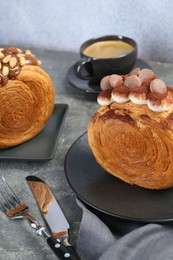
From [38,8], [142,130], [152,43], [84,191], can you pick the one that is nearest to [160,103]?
[142,130]

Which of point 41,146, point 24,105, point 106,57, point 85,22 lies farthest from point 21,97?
point 85,22

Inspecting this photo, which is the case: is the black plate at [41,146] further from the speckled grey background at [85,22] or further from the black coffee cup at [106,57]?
the speckled grey background at [85,22]

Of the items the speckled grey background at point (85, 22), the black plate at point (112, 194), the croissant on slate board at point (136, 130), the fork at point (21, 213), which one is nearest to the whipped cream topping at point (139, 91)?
the croissant on slate board at point (136, 130)

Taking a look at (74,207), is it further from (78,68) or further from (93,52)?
(93,52)

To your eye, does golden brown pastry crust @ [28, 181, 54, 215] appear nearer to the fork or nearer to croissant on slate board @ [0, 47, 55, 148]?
the fork

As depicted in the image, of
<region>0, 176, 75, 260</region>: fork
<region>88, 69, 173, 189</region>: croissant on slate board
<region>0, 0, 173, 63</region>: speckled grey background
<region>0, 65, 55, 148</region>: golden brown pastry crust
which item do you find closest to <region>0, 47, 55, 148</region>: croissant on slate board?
<region>0, 65, 55, 148</region>: golden brown pastry crust

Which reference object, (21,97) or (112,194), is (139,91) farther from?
(21,97)
